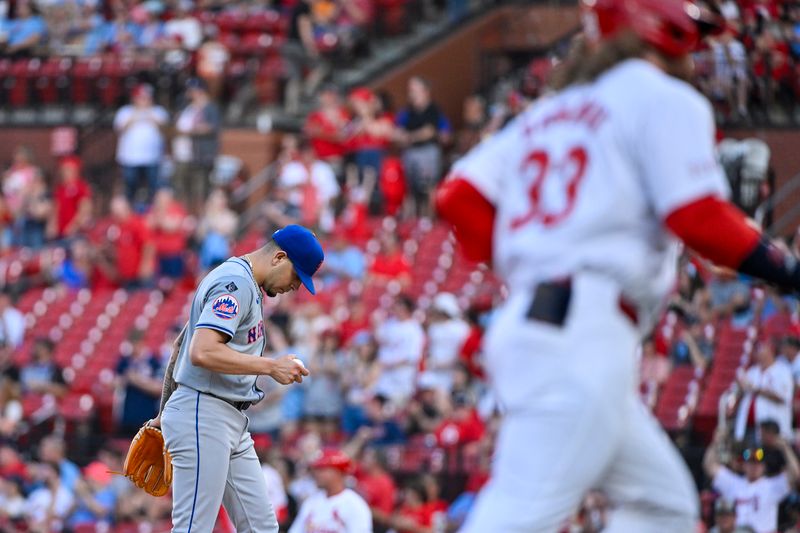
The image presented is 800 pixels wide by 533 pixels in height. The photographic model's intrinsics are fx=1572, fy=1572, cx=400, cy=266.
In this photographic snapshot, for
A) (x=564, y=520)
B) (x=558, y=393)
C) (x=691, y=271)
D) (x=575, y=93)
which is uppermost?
(x=575, y=93)

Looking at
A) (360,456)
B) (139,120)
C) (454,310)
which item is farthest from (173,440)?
(139,120)

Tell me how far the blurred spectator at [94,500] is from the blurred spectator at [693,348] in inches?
202

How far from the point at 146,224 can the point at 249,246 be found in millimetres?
1258

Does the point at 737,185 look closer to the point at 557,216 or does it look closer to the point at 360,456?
the point at 360,456

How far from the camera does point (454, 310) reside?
1437 centimetres

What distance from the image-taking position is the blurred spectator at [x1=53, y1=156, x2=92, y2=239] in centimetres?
1950

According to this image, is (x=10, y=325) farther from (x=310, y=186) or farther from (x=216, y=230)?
(x=310, y=186)

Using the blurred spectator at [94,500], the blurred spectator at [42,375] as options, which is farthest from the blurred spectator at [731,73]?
the blurred spectator at [42,375]

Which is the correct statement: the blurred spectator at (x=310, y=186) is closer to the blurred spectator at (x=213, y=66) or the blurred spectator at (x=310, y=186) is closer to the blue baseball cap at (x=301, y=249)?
the blurred spectator at (x=213, y=66)

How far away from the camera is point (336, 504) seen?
983 centimetres

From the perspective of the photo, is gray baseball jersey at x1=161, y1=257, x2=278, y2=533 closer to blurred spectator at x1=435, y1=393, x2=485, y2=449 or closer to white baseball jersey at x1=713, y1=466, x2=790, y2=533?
white baseball jersey at x1=713, y1=466, x2=790, y2=533

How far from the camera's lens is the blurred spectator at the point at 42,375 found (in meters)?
16.2

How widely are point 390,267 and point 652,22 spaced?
11638mm

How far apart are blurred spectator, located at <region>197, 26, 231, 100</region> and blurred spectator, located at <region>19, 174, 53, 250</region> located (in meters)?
2.52
